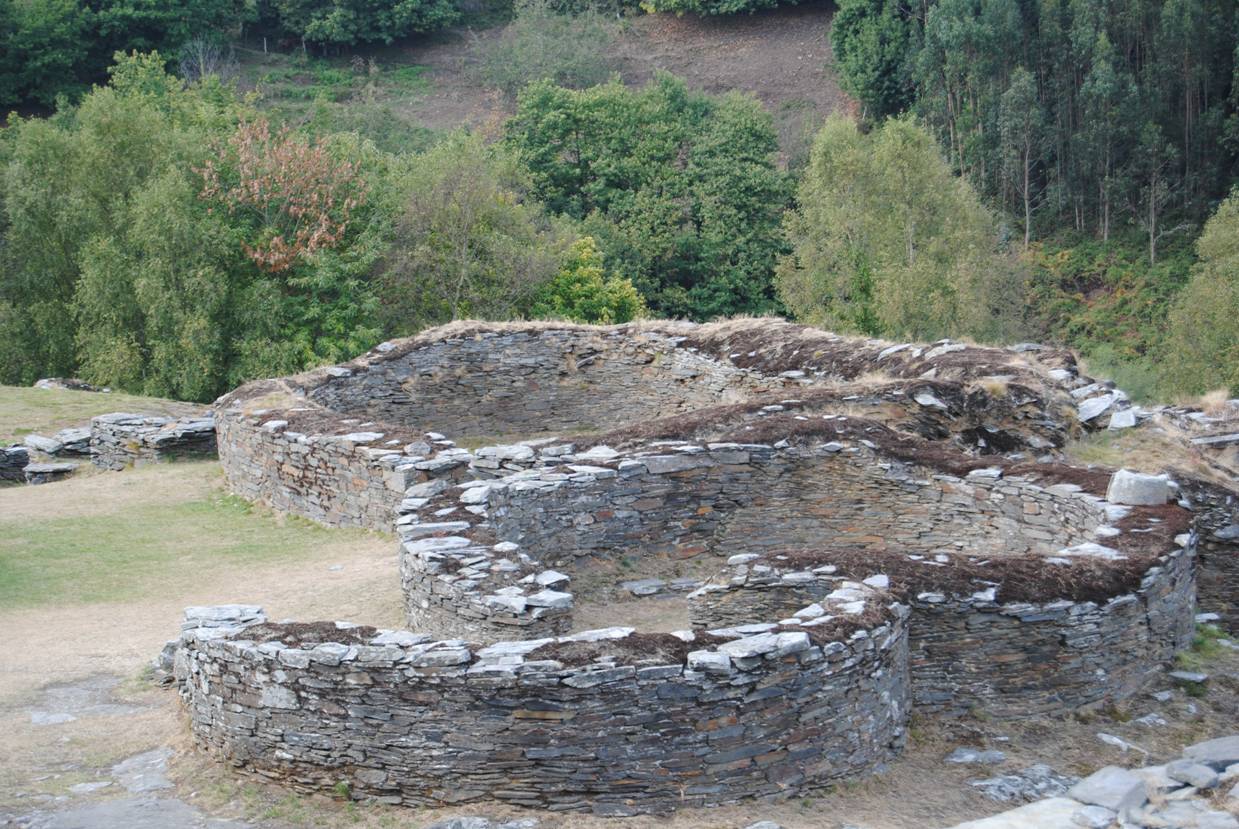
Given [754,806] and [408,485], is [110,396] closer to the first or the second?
[408,485]

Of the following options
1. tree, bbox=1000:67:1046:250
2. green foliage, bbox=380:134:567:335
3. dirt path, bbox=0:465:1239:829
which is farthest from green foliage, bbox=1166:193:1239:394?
dirt path, bbox=0:465:1239:829

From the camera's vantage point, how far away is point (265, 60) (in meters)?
68.8

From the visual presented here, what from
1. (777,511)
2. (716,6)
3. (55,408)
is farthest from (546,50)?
(777,511)

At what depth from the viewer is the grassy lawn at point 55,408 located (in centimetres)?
2484

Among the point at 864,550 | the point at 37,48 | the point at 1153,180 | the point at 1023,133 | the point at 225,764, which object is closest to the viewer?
the point at 225,764

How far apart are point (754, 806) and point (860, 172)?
39873 mm

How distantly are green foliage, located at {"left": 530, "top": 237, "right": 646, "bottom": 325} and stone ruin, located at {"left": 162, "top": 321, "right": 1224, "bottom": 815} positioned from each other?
17638 mm

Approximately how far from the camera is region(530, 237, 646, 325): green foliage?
1463 inches

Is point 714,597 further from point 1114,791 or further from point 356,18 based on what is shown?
point 356,18

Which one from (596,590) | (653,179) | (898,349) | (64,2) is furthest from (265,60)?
(596,590)

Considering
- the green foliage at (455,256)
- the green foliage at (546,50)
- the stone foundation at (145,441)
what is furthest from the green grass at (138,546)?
the green foliage at (546,50)

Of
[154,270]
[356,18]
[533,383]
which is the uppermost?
[356,18]

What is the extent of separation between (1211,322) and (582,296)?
19857mm

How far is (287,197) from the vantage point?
33.5 metres
